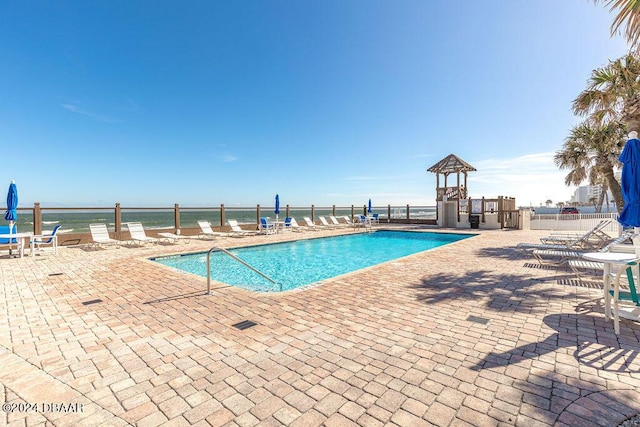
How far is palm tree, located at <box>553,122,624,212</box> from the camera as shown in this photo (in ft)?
36.7

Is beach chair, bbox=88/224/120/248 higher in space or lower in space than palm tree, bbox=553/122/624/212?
lower

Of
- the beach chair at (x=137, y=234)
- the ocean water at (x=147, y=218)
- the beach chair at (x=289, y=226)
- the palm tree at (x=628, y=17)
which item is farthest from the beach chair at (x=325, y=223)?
the palm tree at (x=628, y=17)

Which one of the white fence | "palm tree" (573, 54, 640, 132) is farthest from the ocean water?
"palm tree" (573, 54, 640, 132)

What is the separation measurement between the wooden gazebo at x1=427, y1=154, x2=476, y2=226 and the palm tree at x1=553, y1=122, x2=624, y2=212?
15.0 ft

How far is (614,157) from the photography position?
11.1 meters

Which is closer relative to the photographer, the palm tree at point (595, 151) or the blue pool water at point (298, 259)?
the blue pool water at point (298, 259)

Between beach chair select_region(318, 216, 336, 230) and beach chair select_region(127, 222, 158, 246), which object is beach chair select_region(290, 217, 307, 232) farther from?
beach chair select_region(127, 222, 158, 246)

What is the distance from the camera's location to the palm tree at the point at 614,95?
755 cm

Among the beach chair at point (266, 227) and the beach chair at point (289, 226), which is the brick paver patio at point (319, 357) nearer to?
the beach chair at point (266, 227)

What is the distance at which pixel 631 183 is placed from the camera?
12.3 ft

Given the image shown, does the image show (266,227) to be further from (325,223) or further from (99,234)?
(99,234)

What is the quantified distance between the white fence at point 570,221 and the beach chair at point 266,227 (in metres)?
14.3

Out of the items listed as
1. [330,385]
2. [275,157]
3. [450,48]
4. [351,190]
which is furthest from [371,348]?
[351,190]

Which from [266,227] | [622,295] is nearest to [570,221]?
[622,295]
